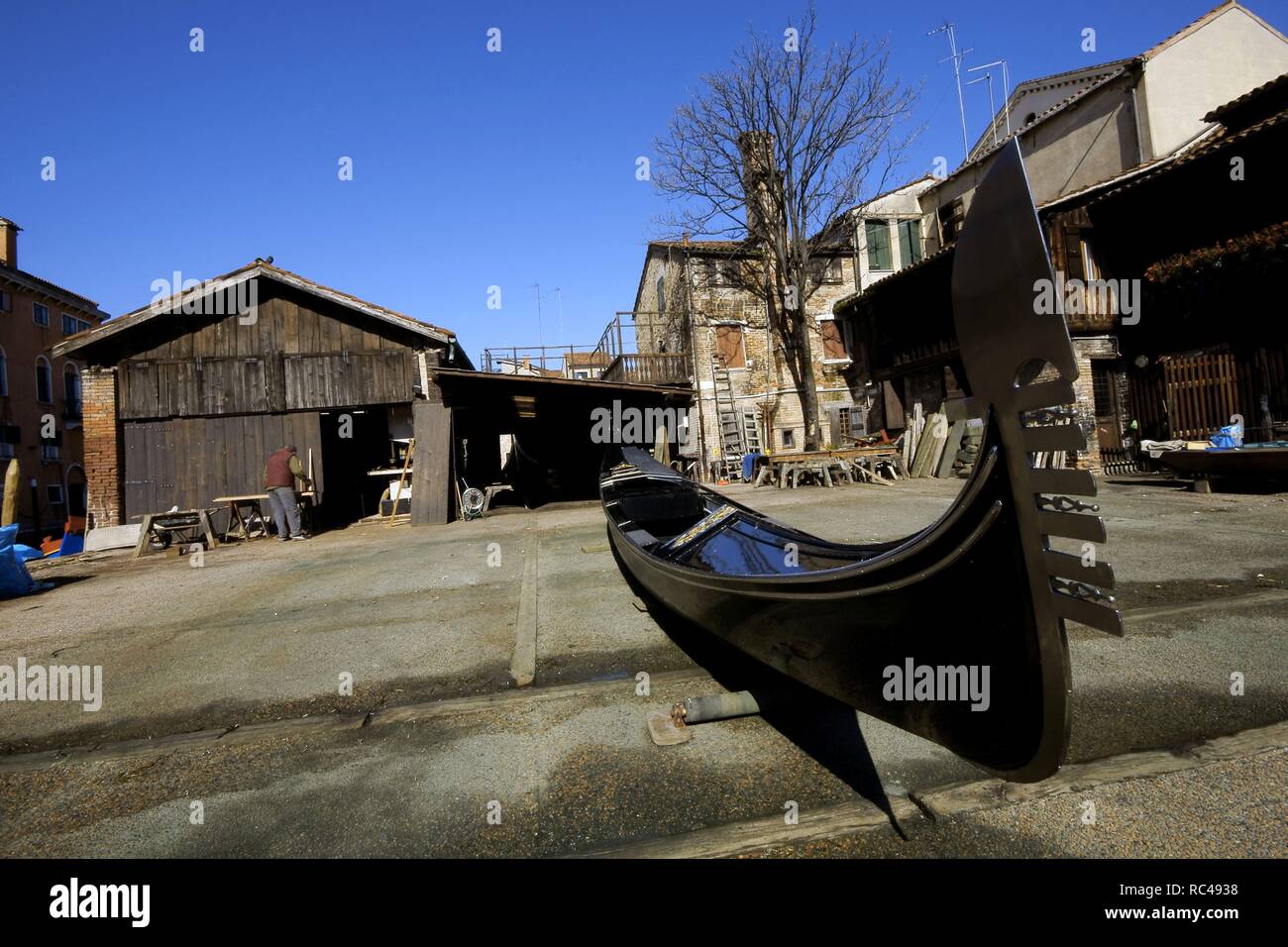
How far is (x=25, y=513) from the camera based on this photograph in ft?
73.8

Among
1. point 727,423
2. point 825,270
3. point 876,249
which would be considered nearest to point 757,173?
point 825,270

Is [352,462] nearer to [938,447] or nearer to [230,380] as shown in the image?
[230,380]

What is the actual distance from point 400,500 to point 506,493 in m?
3.53

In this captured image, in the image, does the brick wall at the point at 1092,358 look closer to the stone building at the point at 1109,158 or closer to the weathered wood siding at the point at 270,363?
the stone building at the point at 1109,158

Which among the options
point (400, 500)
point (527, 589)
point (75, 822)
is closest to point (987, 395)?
point (75, 822)

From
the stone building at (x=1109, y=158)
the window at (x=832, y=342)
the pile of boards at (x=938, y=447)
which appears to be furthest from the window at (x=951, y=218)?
the pile of boards at (x=938, y=447)

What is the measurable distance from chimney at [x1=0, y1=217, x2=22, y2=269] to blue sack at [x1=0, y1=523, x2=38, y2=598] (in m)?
24.6

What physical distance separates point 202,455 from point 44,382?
66.9 feet

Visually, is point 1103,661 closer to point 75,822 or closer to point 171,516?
point 75,822

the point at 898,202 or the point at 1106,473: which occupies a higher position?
the point at 898,202

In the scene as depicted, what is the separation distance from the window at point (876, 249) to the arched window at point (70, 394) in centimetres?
3338

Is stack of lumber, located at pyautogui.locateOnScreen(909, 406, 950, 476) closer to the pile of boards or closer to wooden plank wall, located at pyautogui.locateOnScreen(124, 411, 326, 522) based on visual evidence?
the pile of boards

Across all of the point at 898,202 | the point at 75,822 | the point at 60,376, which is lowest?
the point at 75,822
